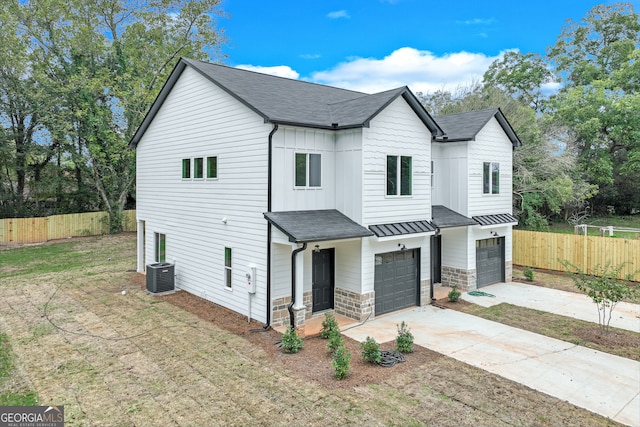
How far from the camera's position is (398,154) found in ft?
39.3

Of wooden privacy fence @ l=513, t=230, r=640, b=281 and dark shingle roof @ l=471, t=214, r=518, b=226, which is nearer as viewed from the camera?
dark shingle roof @ l=471, t=214, r=518, b=226

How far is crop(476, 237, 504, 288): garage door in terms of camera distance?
51.2 ft

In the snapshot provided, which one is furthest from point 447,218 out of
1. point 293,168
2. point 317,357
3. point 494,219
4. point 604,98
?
point 604,98

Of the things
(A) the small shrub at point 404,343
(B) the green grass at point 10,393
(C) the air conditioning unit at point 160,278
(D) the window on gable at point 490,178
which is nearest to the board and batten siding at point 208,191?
(C) the air conditioning unit at point 160,278

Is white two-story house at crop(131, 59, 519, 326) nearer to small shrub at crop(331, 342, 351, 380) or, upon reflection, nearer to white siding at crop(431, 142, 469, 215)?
white siding at crop(431, 142, 469, 215)

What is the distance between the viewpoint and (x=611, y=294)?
1016 cm

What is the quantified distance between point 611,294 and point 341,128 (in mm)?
8545

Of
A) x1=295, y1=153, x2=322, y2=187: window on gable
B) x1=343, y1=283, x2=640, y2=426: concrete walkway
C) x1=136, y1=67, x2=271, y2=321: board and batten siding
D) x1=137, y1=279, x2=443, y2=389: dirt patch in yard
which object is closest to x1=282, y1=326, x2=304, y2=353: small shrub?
x1=137, y1=279, x2=443, y2=389: dirt patch in yard

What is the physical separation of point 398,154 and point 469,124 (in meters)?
5.36

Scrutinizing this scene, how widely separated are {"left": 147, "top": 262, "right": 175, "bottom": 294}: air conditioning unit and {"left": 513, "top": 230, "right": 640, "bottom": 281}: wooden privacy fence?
14723mm

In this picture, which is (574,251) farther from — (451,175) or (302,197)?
(302,197)

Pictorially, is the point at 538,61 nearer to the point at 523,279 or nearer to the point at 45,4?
the point at 523,279

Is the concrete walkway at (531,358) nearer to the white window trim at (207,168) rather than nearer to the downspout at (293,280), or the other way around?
the downspout at (293,280)

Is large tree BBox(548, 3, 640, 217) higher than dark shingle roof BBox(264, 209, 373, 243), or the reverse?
large tree BBox(548, 3, 640, 217)
